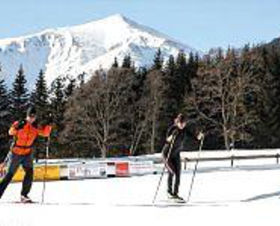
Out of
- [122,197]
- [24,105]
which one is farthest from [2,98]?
[122,197]

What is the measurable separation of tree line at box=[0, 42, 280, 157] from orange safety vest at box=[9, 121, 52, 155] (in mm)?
51638

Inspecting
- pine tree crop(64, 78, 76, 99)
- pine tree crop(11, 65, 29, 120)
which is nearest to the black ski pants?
pine tree crop(11, 65, 29, 120)

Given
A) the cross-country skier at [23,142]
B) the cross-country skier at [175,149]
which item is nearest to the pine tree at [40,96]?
the cross-country skier at [175,149]

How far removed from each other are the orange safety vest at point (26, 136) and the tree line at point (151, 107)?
2033 inches

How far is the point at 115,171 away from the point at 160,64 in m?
53.7

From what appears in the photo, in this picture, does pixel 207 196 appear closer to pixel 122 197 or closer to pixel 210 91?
pixel 122 197

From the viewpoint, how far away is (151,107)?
72.9 metres

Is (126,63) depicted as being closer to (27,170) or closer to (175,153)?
(175,153)

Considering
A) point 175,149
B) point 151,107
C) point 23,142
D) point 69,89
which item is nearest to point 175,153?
point 175,149

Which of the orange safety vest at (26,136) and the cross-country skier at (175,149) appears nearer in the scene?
the orange safety vest at (26,136)

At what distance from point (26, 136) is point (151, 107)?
58910 mm

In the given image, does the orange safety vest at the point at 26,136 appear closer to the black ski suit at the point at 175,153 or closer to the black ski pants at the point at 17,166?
the black ski pants at the point at 17,166

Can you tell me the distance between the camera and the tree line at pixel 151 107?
68.3 metres

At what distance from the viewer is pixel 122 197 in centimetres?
1855
